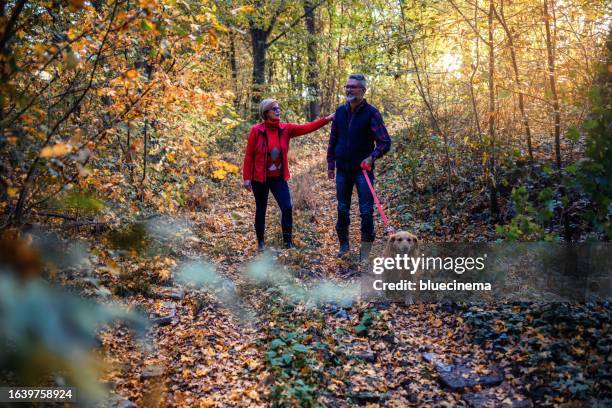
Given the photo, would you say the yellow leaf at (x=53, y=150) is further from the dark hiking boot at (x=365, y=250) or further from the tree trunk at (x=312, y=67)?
the tree trunk at (x=312, y=67)

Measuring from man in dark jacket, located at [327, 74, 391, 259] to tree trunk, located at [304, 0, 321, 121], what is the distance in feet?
40.2

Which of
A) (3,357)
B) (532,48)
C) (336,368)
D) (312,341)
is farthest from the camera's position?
(532,48)

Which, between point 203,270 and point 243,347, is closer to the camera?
point 243,347

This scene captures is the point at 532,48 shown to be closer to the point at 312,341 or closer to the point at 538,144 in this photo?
the point at 538,144

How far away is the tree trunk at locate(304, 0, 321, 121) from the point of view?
18.6 metres

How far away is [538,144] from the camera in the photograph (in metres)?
8.48

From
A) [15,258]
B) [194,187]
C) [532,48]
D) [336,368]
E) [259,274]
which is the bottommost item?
[336,368]

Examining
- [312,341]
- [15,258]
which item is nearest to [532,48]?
[312,341]

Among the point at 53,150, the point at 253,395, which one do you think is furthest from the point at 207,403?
the point at 53,150

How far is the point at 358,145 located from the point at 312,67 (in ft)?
46.5

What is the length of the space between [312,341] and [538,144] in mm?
6286

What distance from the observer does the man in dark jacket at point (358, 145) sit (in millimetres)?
6449

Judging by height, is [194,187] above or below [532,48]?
below

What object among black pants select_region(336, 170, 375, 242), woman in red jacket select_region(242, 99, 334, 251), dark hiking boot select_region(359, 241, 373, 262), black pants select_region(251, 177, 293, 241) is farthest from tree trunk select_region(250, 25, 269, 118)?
dark hiking boot select_region(359, 241, 373, 262)
